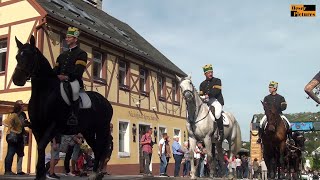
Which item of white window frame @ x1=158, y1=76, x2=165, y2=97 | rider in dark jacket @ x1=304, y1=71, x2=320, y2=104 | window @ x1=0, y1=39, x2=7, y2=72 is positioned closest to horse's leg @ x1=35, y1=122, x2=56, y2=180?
rider in dark jacket @ x1=304, y1=71, x2=320, y2=104

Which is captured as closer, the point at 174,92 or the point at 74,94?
the point at 74,94

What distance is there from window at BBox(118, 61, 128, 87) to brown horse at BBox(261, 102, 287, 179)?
1316 cm

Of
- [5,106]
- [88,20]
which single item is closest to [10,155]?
[5,106]

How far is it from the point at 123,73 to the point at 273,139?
45.7ft

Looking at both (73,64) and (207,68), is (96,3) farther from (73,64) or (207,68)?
(73,64)

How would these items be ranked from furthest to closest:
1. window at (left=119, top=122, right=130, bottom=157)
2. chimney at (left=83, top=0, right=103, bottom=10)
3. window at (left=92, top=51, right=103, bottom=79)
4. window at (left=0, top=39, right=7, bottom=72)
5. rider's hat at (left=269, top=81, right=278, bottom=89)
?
chimney at (left=83, top=0, right=103, bottom=10) → window at (left=119, top=122, right=130, bottom=157) → window at (left=92, top=51, right=103, bottom=79) → window at (left=0, top=39, right=7, bottom=72) → rider's hat at (left=269, top=81, right=278, bottom=89)

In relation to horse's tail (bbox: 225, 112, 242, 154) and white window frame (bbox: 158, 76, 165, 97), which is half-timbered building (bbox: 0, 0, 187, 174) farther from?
horse's tail (bbox: 225, 112, 242, 154)

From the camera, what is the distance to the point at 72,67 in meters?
6.76

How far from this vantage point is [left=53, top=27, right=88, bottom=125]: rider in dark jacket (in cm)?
625

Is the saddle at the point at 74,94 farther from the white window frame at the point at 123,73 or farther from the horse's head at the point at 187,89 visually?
the white window frame at the point at 123,73

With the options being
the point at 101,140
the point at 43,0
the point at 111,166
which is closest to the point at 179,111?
the point at 111,166

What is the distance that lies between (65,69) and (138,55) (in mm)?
17348

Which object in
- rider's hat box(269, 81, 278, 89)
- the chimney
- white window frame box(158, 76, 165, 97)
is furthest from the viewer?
the chimney

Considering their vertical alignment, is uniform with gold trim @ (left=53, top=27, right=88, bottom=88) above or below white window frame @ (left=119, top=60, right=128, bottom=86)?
below
